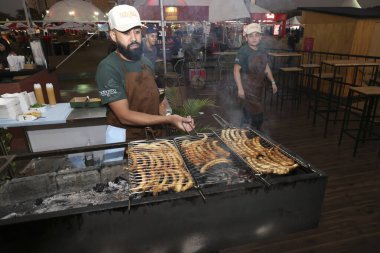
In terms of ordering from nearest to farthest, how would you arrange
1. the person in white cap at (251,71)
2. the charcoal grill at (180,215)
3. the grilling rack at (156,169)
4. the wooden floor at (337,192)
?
the charcoal grill at (180,215) → the grilling rack at (156,169) → the wooden floor at (337,192) → the person in white cap at (251,71)

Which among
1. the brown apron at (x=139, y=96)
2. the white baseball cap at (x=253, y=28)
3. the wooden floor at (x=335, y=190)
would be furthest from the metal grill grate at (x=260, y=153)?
the white baseball cap at (x=253, y=28)

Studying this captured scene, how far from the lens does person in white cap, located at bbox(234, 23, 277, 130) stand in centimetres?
481

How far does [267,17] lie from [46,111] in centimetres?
1252

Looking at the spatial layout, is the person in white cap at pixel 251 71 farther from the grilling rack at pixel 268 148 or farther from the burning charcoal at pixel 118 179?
the burning charcoal at pixel 118 179

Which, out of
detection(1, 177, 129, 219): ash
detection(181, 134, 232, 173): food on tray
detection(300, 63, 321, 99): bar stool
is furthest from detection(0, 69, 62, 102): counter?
detection(300, 63, 321, 99): bar stool

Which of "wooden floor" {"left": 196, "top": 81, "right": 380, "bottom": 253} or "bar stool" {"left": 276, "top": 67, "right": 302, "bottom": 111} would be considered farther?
"bar stool" {"left": 276, "top": 67, "right": 302, "bottom": 111}

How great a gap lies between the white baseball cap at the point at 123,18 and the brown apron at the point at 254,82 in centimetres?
285

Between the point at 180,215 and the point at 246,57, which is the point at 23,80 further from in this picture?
the point at 180,215

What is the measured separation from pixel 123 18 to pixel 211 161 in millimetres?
1636

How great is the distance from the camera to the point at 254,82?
4898mm

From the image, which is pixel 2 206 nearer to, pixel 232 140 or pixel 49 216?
pixel 49 216

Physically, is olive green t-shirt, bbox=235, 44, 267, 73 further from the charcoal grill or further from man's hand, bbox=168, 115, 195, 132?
the charcoal grill

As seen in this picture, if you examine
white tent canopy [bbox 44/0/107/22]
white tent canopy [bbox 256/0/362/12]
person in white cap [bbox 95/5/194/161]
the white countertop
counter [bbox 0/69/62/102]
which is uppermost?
white tent canopy [bbox 256/0/362/12]

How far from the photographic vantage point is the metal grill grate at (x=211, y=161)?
2133mm
